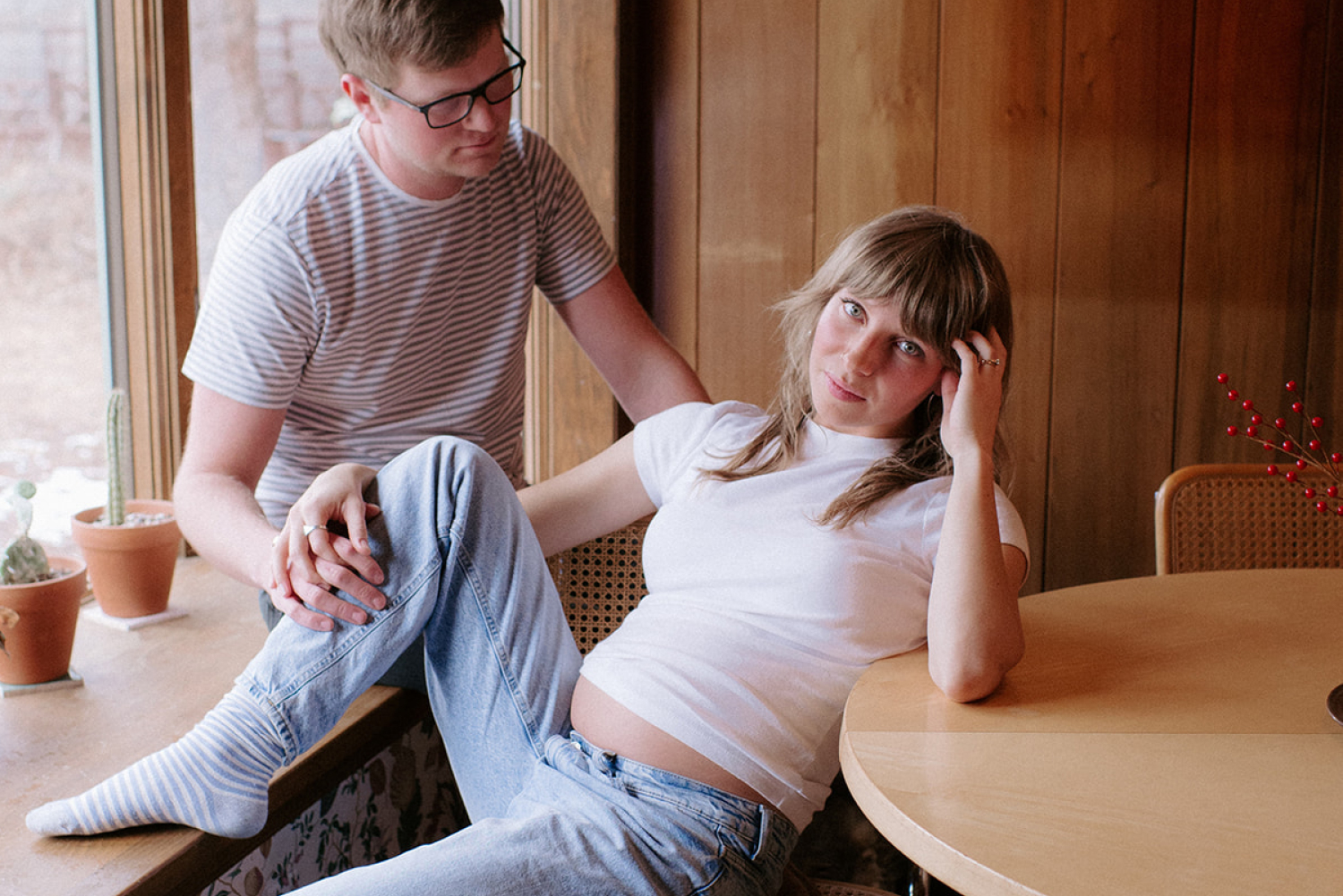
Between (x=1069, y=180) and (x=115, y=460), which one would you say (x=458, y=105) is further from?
(x=1069, y=180)

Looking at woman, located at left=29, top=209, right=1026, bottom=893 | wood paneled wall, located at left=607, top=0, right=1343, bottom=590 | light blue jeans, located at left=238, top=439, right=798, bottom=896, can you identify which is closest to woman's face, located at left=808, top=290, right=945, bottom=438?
woman, located at left=29, top=209, right=1026, bottom=893

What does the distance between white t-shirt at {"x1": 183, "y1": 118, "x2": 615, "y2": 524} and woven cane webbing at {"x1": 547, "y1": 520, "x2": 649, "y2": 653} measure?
345 millimetres

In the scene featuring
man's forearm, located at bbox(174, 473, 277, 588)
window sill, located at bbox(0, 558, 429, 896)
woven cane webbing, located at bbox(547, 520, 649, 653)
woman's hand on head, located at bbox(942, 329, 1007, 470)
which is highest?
woman's hand on head, located at bbox(942, 329, 1007, 470)

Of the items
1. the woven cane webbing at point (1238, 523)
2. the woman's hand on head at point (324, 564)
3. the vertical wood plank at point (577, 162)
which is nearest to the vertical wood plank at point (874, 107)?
the vertical wood plank at point (577, 162)

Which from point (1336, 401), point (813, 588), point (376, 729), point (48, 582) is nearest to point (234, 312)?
point (48, 582)

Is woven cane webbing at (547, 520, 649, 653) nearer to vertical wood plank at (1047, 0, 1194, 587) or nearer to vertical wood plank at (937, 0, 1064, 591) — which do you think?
vertical wood plank at (937, 0, 1064, 591)

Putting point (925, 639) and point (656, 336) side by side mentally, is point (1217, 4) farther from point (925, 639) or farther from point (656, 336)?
point (925, 639)

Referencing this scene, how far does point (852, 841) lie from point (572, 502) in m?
0.75

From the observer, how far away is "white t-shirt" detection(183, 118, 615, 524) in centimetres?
152

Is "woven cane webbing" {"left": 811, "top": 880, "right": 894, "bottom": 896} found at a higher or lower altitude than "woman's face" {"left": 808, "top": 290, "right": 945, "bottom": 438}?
lower

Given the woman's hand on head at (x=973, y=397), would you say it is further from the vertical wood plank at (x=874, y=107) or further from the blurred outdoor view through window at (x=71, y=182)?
the blurred outdoor view through window at (x=71, y=182)

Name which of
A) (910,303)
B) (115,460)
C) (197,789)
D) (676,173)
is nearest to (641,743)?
(197,789)

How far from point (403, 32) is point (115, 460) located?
2.71ft

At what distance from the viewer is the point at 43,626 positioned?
5.13 ft
